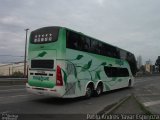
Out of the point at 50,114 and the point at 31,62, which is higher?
the point at 31,62

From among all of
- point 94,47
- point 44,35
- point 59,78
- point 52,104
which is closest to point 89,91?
point 94,47

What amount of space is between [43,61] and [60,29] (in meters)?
1.88

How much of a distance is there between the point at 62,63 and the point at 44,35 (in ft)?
6.34

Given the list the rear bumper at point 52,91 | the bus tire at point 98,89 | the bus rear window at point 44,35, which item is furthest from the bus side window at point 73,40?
the bus tire at point 98,89

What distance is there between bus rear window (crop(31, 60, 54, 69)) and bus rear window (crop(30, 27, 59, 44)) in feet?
3.38

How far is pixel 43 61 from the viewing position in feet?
48.9

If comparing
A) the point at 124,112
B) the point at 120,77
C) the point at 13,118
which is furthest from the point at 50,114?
the point at 120,77

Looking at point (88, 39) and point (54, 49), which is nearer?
point (54, 49)

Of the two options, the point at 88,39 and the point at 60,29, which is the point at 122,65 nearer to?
the point at 88,39

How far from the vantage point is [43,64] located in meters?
14.9

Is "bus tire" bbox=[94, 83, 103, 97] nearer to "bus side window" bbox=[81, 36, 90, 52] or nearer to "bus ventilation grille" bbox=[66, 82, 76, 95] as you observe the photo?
"bus side window" bbox=[81, 36, 90, 52]

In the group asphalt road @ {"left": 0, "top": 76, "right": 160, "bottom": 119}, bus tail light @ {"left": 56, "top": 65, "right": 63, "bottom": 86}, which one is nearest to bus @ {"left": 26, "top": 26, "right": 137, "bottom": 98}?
bus tail light @ {"left": 56, "top": 65, "right": 63, "bottom": 86}

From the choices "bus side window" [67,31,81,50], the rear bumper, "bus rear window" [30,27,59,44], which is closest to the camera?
the rear bumper

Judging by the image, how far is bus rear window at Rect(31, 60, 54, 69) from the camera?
14.5 meters
